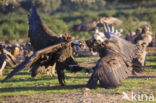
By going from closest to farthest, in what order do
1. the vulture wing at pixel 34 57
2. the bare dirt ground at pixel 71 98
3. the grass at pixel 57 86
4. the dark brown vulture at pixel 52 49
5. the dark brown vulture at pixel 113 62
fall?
the vulture wing at pixel 34 57 < the dark brown vulture at pixel 113 62 < the bare dirt ground at pixel 71 98 < the dark brown vulture at pixel 52 49 < the grass at pixel 57 86

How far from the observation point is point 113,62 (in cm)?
711

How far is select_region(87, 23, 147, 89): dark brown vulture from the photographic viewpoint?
22.1 ft

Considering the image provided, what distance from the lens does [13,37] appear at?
31594 millimetres

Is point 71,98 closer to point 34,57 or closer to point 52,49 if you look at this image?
point 52,49

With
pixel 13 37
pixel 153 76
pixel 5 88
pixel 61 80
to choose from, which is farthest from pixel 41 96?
pixel 13 37

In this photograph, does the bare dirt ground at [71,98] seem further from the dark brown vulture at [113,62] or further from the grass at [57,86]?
the dark brown vulture at [113,62]

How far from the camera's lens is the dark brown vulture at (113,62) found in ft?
22.1

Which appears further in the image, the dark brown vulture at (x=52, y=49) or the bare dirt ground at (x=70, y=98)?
the dark brown vulture at (x=52, y=49)

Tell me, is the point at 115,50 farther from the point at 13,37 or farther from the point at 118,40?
the point at 13,37

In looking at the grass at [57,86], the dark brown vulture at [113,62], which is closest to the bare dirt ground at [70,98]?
the grass at [57,86]

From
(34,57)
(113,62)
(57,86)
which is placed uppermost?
(34,57)

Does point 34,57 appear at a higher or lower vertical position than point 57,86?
higher

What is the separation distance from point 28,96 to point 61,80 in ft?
4.60

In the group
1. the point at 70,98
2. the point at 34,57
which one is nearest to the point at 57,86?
the point at 70,98
